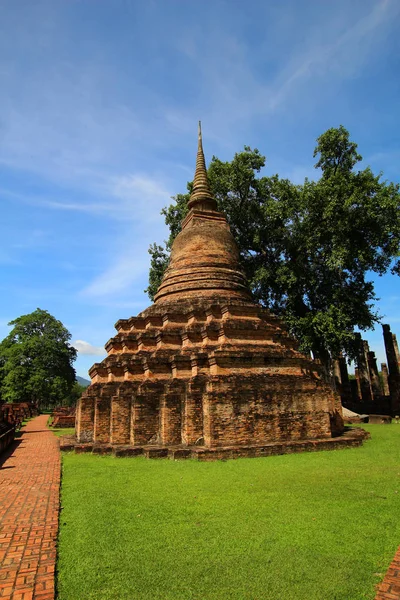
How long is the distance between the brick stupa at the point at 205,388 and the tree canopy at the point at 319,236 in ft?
25.3

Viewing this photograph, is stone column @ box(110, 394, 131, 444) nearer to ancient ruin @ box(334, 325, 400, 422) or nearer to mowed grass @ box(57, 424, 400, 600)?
mowed grass @ box(57, 424, 400, 600)

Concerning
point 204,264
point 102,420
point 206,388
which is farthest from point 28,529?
point 204,264

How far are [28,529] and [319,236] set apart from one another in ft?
63.5

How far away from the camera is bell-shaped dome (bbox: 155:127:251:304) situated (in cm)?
1508

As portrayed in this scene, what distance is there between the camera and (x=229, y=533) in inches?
187

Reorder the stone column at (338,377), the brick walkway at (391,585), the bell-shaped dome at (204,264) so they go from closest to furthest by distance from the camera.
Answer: the brick walkway at (391,585), the bell-shaped dome at (204,264), the stone column at (338,377)

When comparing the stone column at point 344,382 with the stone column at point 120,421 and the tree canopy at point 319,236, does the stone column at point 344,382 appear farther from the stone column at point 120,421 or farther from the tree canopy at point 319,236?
the stone column at point 120,421

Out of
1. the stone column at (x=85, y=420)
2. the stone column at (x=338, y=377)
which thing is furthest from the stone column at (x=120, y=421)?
the stone column at (x=338, y=377)

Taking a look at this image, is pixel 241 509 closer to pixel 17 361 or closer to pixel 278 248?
pixel 278 248

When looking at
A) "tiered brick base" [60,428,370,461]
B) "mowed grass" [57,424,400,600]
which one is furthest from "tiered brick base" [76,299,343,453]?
"mowed grass" [57,424,400,600]

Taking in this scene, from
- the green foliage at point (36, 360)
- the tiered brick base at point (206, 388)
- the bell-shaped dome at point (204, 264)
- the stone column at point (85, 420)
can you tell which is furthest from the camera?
the green foliage at point (36, 360)

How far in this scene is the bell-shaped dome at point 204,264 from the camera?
594 inches

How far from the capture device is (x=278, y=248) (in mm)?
24484

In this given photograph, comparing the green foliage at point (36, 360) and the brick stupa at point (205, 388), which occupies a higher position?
the green foliage at point (36, 360)
